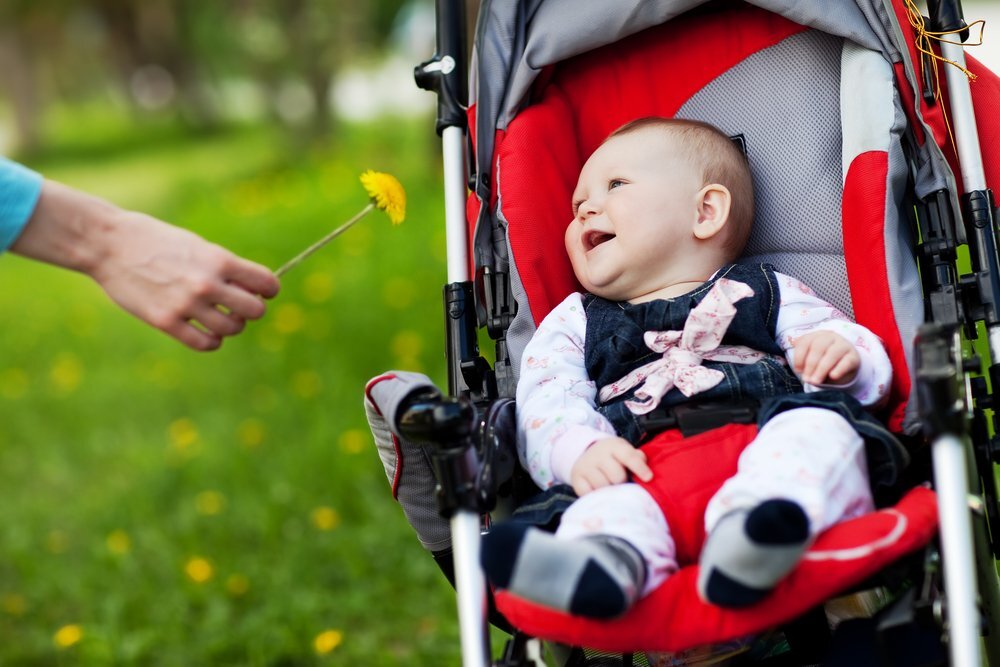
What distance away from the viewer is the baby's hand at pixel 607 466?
181 cm

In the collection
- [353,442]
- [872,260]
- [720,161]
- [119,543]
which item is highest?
[720,161]

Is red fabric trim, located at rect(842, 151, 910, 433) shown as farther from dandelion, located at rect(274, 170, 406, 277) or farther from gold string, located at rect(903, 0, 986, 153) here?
dandelion, located at rect(274, 170, 406, 277)

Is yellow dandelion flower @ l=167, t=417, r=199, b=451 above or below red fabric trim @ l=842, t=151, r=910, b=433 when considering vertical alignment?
below

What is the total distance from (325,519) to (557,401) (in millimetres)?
1641

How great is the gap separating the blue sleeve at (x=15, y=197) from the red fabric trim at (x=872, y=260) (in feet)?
5.26

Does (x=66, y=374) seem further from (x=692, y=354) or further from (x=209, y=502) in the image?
(x=692, y=354)

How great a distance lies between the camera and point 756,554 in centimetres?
145

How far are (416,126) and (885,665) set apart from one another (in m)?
9.01

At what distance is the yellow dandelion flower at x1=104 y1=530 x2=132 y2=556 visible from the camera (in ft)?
11.5

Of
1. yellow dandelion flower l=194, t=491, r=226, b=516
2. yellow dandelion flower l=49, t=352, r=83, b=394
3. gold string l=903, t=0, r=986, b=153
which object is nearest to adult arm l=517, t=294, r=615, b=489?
gold string l=903, t=0, r=986, b=153

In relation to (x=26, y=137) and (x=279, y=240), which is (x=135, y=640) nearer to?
(x=279, y=240)

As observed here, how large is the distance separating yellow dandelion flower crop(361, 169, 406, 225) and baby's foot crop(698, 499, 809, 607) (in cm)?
105

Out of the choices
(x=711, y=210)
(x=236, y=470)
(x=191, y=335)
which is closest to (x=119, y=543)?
(x=236, y=470)

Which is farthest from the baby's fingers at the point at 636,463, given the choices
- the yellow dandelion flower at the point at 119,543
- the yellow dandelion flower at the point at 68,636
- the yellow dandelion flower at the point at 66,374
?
the yellow dandelion flower at the point at 66,374
